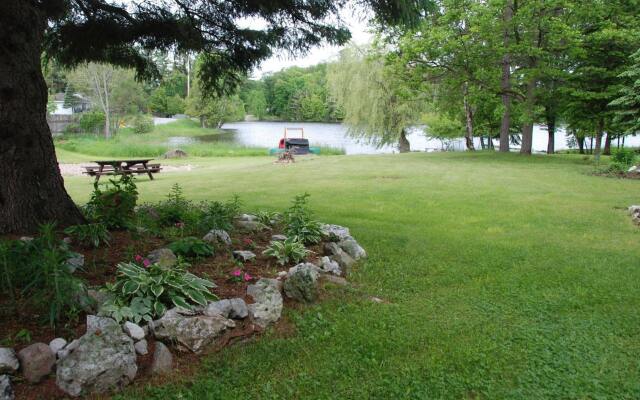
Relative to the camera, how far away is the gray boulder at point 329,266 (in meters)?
4.20

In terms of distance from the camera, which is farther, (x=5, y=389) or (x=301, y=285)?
(x=301, y=285)

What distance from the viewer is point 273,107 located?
69.5m

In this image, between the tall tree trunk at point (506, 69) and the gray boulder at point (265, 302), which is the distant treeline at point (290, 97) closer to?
the tall tree trunk at point (506, 69)

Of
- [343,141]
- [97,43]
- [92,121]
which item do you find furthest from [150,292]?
[92,121]

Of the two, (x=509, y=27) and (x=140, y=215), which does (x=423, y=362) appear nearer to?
(x=140, y=215)

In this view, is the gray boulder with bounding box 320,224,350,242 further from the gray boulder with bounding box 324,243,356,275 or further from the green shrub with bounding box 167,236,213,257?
the green shrub with bounding box 167,236,213,257

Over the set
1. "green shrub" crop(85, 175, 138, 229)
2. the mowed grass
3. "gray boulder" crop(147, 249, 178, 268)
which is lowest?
the mowed grass

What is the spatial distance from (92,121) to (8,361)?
40898 millimetres

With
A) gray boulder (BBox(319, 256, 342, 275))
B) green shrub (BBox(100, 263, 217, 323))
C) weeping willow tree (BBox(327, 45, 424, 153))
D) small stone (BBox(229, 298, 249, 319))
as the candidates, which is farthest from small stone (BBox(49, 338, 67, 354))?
weeping willow tree (BBox(327, 45, 424, 153))

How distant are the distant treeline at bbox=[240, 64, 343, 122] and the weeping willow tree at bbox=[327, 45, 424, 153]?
32.4 metres

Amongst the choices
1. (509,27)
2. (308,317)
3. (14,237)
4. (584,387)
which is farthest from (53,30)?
(509,27)

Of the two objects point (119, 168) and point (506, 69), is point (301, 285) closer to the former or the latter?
point (119, 168)

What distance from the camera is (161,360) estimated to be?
2.60 meters

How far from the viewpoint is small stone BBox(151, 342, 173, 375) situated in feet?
8.41
